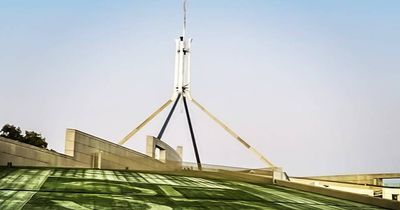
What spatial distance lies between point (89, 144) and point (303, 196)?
31.8 ft

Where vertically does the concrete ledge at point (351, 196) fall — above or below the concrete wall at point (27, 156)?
below

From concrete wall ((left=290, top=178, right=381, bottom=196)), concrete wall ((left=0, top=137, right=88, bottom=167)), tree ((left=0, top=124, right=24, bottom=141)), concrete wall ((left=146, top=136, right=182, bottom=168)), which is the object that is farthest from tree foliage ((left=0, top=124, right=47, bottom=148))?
concrete wall ((left=290, top=178, right=381, bottom=196))

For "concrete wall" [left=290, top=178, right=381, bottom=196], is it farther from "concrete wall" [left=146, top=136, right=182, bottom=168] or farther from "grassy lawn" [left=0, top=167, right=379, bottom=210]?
"grassy lawn" [left=0, top=167, right=379, bottom=210]

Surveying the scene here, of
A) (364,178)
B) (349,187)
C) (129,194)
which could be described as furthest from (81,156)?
(364,178)

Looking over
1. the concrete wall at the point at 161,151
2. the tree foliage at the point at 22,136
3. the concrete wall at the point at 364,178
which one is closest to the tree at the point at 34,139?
the tree foliage at the point at 22,136

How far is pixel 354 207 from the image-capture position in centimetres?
1636

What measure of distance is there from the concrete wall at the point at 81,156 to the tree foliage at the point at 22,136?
10.1 metres

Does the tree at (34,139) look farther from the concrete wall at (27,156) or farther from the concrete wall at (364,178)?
the concrete wall at (364,178)

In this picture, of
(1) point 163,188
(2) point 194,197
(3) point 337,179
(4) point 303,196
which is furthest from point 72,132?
(3) point 337,179

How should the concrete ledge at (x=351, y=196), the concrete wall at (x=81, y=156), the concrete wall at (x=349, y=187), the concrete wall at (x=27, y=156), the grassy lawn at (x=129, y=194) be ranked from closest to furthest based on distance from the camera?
1. the grassy lawn at (x=129, y=194)
2. the concrete ledge at (x=351, y=196)
3. the concrete wall at (x=27, y=156)
4. the concrete wall at (x=81, y=156)
5. the concrete wall at (x=349, y=187)

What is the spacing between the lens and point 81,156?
2216 centimetres

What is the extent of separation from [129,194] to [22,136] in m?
20.7

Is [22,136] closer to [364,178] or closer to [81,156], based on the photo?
[81,156]

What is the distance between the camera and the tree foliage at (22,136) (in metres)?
32.3
